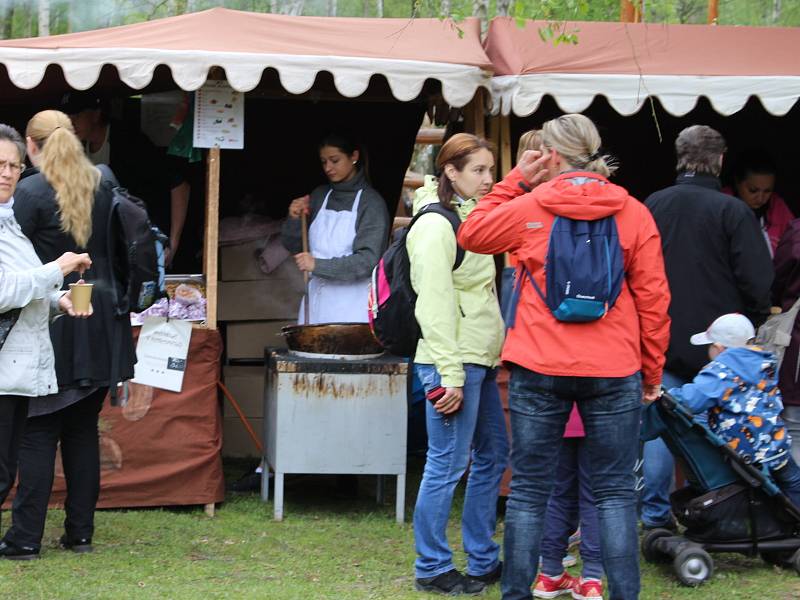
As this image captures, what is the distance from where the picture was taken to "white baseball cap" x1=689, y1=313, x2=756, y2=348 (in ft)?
17.3

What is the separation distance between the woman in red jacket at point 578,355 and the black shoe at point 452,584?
0.64 m

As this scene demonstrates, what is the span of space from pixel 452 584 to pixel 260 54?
2.75 metres

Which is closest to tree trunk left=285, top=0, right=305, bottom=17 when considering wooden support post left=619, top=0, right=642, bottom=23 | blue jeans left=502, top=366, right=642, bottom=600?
wooden support post left=619, top=0, right=642, bottom=23

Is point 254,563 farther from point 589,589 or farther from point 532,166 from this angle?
point 532,166

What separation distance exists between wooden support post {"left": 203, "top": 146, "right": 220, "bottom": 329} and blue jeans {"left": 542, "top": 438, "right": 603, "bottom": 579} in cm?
232

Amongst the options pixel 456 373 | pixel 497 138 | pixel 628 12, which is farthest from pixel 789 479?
pixel 628 12

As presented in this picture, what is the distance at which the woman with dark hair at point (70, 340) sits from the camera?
5137mm

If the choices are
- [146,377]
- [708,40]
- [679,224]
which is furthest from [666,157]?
[146,377]

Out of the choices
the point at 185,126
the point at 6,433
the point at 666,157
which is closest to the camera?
the point at 6,433

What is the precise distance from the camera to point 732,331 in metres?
5.26

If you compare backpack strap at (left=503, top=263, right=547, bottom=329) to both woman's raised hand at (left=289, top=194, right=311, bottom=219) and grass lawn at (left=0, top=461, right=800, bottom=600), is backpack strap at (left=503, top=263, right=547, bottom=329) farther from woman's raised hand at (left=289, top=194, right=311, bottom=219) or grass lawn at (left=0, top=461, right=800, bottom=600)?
woman's raised hand at (left=289, top=194, right=311, bottom=219)

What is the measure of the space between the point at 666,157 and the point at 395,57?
2.87 metres

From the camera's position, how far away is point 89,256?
17.2ft

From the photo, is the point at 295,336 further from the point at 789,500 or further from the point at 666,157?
the point at 666,157
